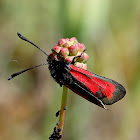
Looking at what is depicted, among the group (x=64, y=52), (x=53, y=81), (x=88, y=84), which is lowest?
(x=88, y=84)

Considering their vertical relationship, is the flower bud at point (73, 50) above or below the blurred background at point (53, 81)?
below

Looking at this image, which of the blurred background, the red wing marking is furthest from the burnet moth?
the blurred background

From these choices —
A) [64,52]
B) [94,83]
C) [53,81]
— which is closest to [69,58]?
[64,52]

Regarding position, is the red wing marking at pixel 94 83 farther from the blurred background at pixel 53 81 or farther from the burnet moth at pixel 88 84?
the blurred background at pixel 53 81

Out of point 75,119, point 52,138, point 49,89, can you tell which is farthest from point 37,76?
point 52,138

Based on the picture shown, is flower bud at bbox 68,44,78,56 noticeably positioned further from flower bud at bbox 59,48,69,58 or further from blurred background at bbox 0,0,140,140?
blurred background at bbox 0,0,140,140

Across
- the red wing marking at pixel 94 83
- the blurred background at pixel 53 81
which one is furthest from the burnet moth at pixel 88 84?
the blurred background at pixel 53 81

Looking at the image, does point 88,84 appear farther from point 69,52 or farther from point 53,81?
point 53,81
